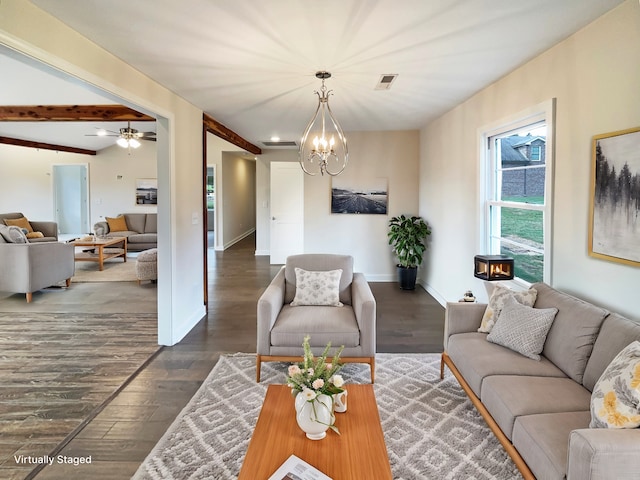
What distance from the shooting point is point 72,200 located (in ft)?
38.2

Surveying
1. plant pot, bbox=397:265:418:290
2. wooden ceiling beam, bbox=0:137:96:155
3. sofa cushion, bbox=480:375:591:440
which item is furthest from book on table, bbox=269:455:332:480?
wooden ceiling beam, bbox=0:137:96:155

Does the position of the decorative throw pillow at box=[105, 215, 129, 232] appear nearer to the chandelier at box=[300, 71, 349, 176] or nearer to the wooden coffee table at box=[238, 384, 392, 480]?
the chandelier at box=[300, 71, 349, 176]

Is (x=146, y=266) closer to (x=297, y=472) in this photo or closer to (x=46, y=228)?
(x=46, y=228)

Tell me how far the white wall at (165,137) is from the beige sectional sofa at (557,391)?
9.04 feet

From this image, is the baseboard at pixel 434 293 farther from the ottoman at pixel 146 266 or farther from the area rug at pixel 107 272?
the area rug at pixel 107 272

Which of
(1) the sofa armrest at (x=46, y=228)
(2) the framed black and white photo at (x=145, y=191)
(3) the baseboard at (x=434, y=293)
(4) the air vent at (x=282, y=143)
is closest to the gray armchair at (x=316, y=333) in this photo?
(3) the baseboard at (x=434, y=293)

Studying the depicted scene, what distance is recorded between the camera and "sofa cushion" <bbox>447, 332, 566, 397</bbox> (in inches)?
91.4

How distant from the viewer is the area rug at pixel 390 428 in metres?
2.14

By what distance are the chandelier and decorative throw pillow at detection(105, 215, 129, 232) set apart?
16.5ft

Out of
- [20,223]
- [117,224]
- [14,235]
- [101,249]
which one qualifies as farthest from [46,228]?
[14,235]

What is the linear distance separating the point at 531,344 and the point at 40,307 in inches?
224

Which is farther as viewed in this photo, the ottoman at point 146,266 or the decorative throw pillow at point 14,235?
the ottoman at point 146,266

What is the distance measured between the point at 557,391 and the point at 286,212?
6.93 metres

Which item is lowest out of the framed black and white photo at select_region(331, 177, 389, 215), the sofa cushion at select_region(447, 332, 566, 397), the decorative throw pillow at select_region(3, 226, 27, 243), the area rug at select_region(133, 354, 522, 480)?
the area rug at select_region(133, 354, 522, 480)
